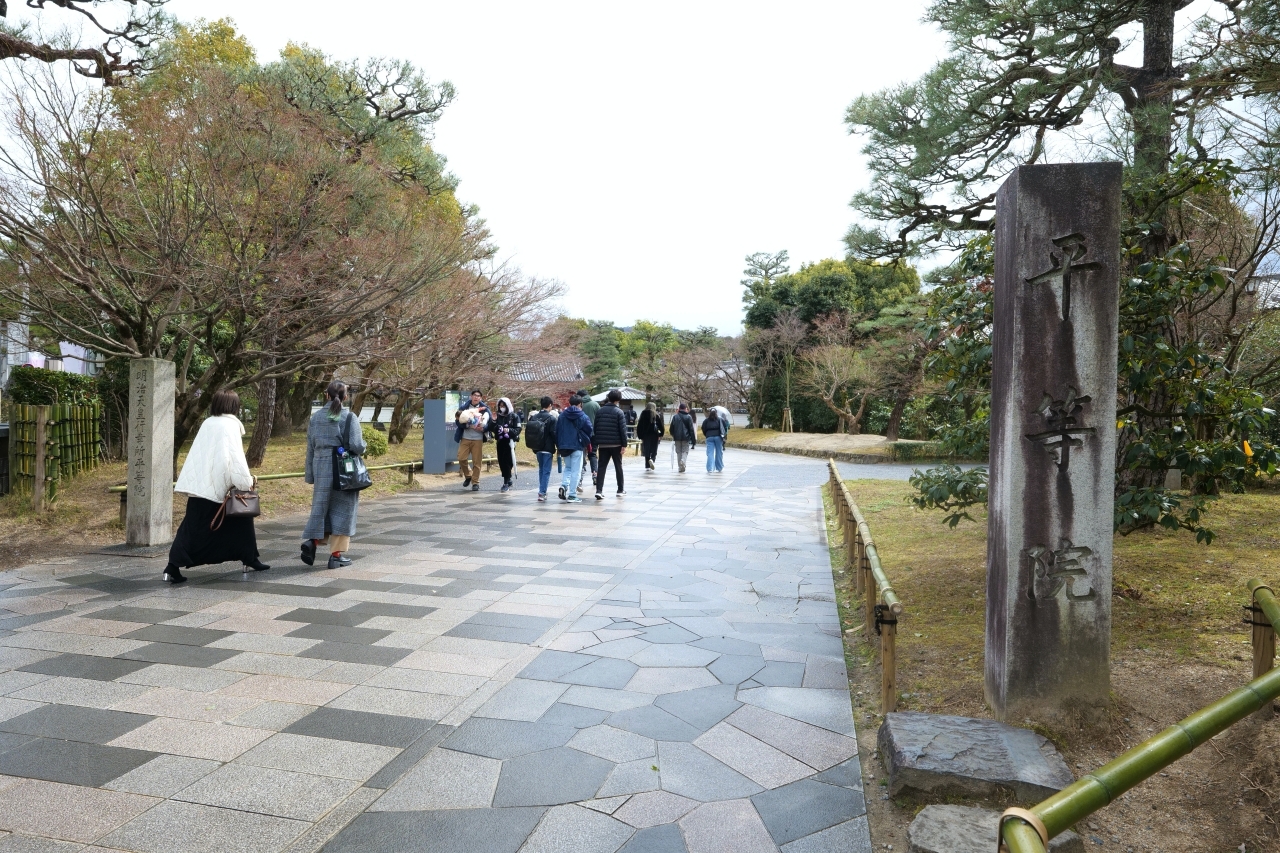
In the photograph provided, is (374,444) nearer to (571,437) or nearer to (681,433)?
(571,437)

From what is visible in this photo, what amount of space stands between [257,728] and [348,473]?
371cm

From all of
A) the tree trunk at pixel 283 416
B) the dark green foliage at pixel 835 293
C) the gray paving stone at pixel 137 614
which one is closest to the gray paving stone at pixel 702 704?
the gray paving stone at pixel 137 614

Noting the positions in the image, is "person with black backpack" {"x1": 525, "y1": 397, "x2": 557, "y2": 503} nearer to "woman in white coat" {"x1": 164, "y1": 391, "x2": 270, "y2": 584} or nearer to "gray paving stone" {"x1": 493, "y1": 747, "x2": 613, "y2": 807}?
"woman in white coat" {"x1": 164, "y1": 391, "x2": 270, "y2": 584}

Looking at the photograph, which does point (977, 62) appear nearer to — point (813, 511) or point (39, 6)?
point (813, 511)

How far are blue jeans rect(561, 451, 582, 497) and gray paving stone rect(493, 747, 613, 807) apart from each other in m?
9.38

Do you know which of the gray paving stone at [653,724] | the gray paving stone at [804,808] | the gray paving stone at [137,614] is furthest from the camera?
the gray paving stone at [137,614]

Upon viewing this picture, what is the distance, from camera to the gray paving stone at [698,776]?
11.3 feet

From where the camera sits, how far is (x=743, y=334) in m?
40.2

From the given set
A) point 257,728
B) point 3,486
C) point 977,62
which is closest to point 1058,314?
point 257,728

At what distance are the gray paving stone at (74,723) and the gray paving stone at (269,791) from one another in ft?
2.50

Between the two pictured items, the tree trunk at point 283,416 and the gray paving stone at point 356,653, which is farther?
the tree trunk at point 283,416

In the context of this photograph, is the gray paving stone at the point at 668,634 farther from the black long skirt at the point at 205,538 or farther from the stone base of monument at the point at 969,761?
the black long skirt at the point at 205,538

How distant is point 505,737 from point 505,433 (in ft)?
34.7

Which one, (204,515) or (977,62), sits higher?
(977,62)
